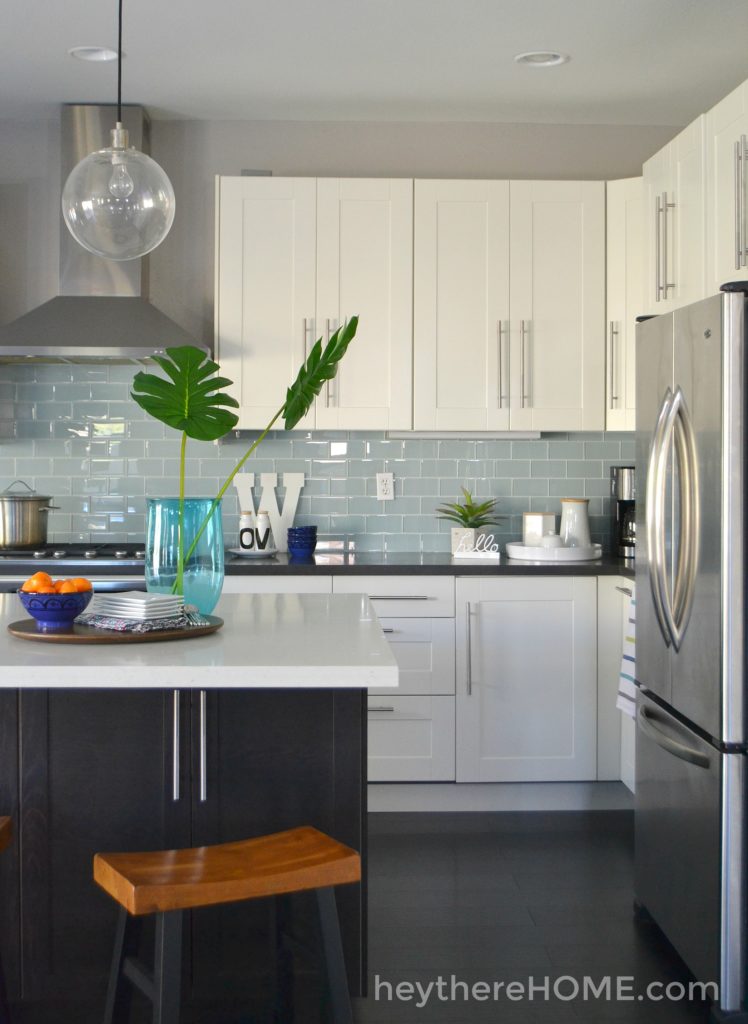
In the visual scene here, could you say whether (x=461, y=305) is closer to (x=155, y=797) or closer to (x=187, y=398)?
(x=187, y=398)

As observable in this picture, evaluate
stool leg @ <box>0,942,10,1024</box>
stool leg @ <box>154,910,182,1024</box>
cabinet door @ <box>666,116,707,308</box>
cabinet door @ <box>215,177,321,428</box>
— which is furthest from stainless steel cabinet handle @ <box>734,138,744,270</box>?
stool leg @ <box>0,942,10,1024</box>

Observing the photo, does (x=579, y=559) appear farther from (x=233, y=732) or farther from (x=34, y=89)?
(x=34, y=89)

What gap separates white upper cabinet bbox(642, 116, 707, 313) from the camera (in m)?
3.51

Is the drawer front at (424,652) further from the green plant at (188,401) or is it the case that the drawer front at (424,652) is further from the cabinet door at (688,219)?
the green plant at (188,401)

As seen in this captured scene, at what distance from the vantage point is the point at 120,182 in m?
2.43

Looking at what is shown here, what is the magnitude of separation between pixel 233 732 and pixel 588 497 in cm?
280

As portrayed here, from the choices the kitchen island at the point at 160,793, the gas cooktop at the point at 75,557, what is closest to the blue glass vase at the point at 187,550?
the kitchen island at the point at 160,793

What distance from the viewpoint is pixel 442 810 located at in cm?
424

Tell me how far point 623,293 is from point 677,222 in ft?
2.28

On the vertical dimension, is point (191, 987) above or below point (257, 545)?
below

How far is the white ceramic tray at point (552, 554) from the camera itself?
438cm

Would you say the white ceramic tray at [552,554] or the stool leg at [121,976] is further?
the white ceramic tray at [552,554]

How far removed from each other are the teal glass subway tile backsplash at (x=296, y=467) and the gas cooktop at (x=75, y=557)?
0.95 feet

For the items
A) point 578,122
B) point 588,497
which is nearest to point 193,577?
point 588,497
